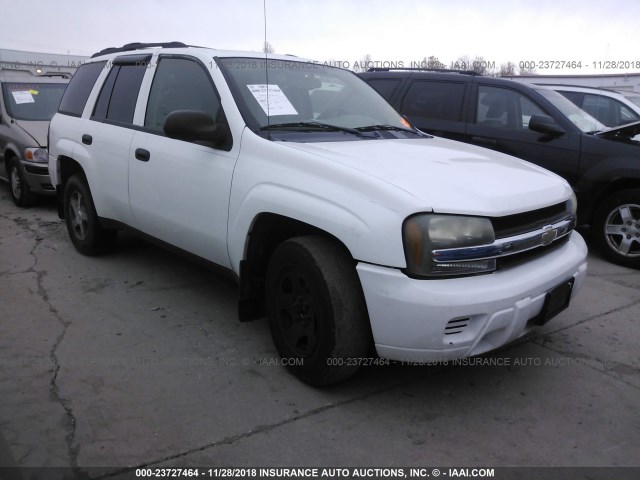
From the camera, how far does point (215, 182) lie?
3.39 m

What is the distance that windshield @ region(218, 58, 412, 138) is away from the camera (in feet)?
11.2

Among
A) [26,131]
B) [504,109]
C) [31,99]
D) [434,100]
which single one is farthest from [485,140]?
[31,99]

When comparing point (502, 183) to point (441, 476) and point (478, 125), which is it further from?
point (478, 125)

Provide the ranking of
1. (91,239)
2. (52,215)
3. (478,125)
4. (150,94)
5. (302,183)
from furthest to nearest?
1. (52,215)
2. (478,125)
3. (91,239)
4. (150,94)
5. (302,183)

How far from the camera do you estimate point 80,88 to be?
17.1ft

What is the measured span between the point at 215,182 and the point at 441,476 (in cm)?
208

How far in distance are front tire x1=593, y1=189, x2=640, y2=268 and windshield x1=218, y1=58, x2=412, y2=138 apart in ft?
8.57

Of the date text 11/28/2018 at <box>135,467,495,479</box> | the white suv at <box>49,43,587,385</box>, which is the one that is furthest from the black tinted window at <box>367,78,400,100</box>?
the date text 11/28/2018 at <box>135,467,495,479</box>

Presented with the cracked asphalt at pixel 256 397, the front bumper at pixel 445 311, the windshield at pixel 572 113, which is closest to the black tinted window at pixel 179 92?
the cracked asphalt at pixel 256 397

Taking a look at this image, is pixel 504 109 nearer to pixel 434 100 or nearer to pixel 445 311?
pixel 434 100

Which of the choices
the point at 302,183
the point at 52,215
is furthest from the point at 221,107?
the point at 52,215

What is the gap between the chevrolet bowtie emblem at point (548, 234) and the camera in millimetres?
2932

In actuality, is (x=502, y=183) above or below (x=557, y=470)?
above

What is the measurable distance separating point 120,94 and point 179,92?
0.93 m
